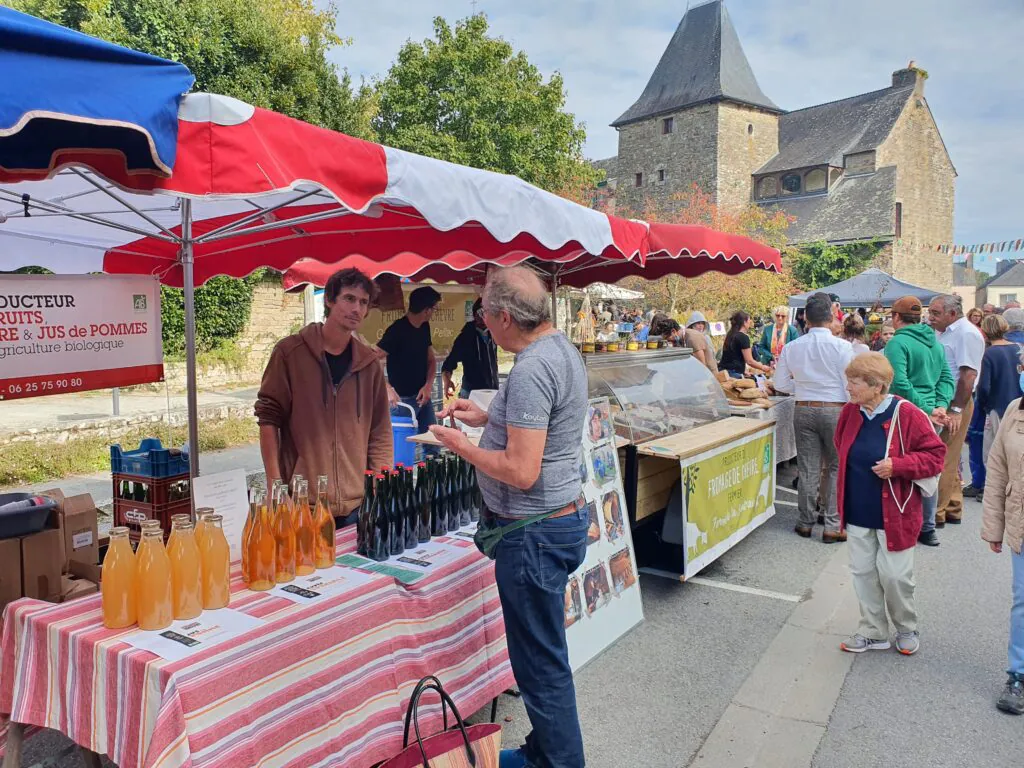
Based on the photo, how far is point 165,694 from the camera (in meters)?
1.74

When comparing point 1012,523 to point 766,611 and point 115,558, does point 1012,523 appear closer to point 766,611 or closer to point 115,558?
point 766,611

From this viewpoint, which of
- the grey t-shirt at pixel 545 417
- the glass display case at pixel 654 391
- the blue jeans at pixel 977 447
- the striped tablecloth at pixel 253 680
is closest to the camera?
the striped tablecloth at pixel 253 680

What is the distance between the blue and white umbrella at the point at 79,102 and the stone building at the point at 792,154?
38.8 meters

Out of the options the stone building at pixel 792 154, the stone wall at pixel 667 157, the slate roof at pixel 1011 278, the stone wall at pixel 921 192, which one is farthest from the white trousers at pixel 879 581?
the slate roof at pixel 1011 278

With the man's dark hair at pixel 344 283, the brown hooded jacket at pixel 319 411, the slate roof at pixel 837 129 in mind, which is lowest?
the brown hooded jacket at pixel 319 411

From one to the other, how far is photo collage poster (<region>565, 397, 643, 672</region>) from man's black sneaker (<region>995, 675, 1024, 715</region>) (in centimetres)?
167

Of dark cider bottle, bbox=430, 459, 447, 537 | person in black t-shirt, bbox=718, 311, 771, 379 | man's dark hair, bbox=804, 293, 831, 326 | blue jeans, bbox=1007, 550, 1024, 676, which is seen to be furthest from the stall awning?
dark cider bottle, bbox=430, 459, 447, 537

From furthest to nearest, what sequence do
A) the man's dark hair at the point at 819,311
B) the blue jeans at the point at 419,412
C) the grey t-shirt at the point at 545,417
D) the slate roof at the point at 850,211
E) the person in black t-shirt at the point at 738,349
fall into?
the slate roof at the point at 850,211 → the person in black t-shirt at the point at 738,349 → the blue jeans at the point at 419,412 → the man's dark hair at the point at 819,311 → the grey t-shirt at the point at 545,417

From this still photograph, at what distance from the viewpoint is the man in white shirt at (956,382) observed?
5922mm

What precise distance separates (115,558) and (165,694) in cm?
44

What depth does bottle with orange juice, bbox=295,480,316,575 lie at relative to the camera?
93.5 inches

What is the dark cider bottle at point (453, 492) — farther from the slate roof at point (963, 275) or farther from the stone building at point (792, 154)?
the slate roof at point (963, 275)

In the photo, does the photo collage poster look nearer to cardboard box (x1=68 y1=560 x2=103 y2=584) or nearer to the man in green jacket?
cardboard box (x1=68 y1=560 x2=103 y2=584)

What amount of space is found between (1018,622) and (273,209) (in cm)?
363
